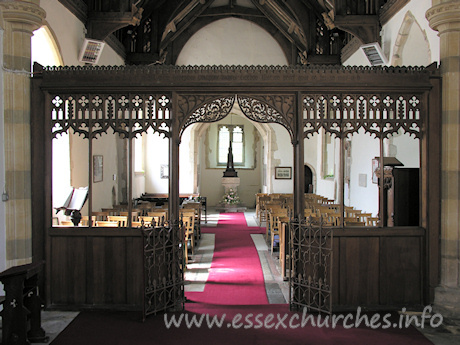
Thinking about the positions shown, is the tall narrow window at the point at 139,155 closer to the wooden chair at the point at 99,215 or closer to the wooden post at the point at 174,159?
the wooden chair at the point at 99,215

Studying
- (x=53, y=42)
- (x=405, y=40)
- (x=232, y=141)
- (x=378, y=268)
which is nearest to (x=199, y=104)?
(x=378, y=268)

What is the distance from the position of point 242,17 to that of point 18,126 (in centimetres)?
1152

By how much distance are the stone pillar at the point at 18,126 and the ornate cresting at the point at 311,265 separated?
2977 mm

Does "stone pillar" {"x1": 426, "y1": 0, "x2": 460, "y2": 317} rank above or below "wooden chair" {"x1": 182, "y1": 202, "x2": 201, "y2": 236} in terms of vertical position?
above

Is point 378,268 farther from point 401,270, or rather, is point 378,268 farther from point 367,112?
point 367,112

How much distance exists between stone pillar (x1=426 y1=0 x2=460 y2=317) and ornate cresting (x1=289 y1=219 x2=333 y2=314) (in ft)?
4.07

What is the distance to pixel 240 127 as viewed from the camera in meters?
20.9

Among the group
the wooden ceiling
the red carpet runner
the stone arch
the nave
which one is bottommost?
the red carpet runner

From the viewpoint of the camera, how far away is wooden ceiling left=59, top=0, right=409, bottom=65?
9320mm

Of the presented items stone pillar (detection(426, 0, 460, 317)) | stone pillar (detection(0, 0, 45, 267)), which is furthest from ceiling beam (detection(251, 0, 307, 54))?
stone pillar (detection(0, 0, 45, 267))

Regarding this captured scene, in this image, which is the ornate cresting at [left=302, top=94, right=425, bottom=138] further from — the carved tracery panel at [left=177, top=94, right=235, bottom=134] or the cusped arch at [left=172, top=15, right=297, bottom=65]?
the cusped arch at [left=172, top=15, right=297, bottom=65]

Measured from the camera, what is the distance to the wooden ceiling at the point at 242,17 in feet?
30.6

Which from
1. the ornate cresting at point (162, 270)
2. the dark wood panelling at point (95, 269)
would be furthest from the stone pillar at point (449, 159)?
the dark wood panelling at point (95, 269)

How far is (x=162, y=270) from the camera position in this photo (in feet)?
15.8
